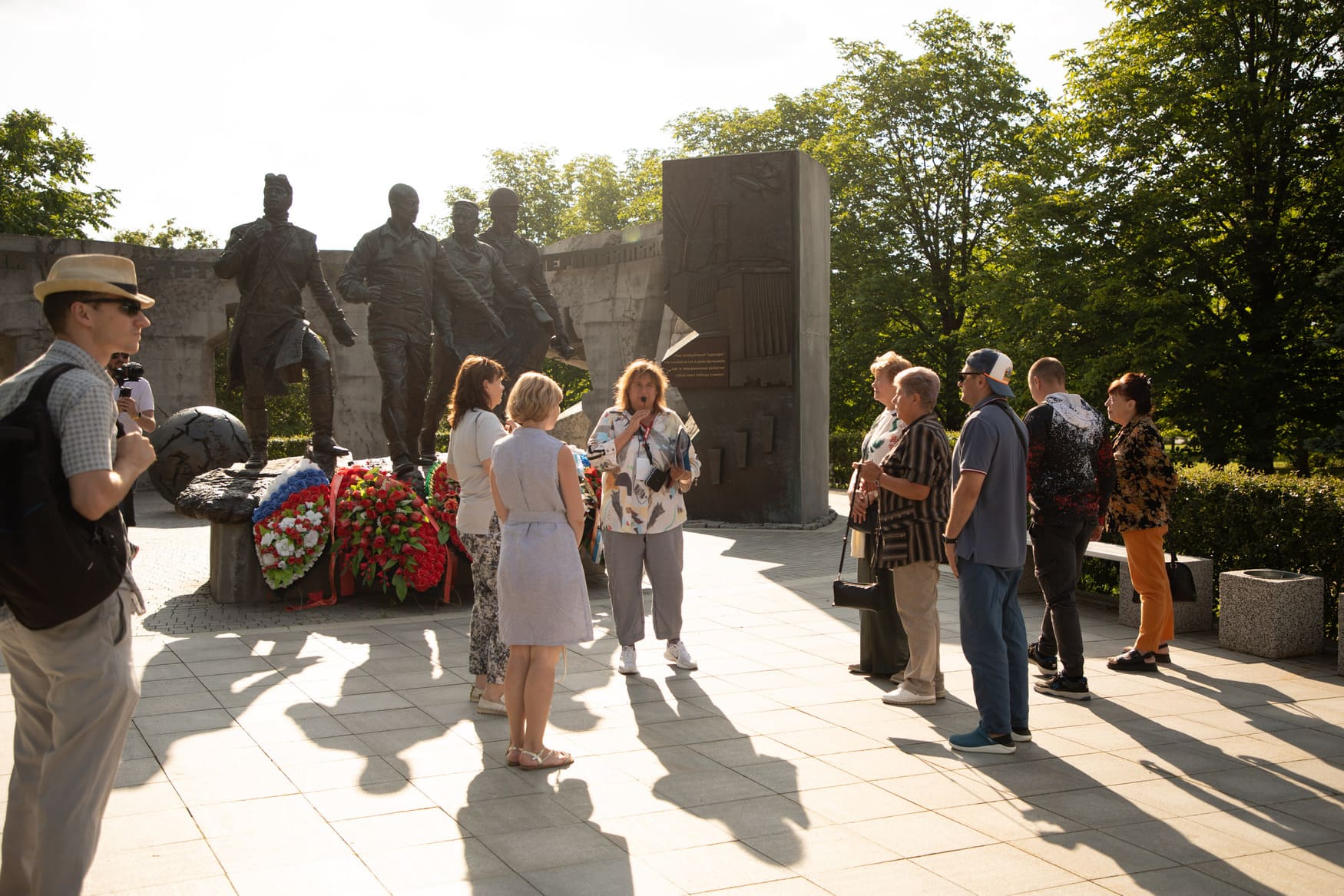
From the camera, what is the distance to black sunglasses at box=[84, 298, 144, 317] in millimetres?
3242

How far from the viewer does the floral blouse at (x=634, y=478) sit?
670 cm

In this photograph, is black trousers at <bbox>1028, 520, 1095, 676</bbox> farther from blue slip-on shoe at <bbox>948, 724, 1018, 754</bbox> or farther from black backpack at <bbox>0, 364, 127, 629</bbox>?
black backpack at <bbox>0, 364, 127, 629</bbox>

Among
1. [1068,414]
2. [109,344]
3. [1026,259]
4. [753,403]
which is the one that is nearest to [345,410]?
[753,403]

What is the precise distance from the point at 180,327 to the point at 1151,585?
2050 cm

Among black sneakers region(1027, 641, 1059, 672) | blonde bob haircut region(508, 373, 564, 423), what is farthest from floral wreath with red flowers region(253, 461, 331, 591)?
black sneakers region(1027, 641, 1059, 672)

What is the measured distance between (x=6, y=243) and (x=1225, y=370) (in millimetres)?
21802

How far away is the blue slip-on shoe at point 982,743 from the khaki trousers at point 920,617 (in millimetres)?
741

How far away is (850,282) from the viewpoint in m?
28.0

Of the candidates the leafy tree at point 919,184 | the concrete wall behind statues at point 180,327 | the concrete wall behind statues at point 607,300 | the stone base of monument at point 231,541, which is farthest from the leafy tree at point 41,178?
the stone base of monument at point 231,541

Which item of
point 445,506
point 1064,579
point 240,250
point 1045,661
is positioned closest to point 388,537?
point 445,506

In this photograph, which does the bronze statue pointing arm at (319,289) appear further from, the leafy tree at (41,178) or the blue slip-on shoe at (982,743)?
the leafy tree at (41,178)

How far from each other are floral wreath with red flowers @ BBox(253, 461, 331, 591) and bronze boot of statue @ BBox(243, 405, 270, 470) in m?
1.63

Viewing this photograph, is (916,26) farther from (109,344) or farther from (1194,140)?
(109,344)

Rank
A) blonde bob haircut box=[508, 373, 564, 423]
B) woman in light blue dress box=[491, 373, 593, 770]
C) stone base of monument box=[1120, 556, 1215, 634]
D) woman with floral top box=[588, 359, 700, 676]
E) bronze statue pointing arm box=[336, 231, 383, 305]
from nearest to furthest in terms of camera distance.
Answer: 1. woman in light blue dress box=[491, 373, 593, 770]
2. blonde bob haircut box=[508, 373, 564, 423]
3. woman with floral top box=[588, 359, 700, 676]
4. stone base of monument box=[1120, 556, 1215, 634]
5. bronze statue pointing arm box=[336, 231, 383, 305]
